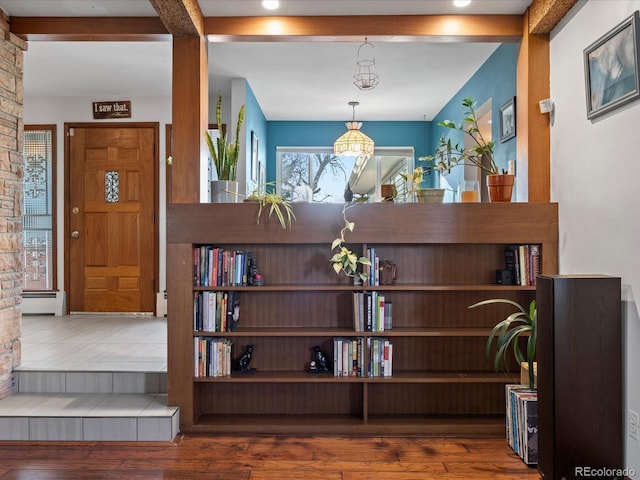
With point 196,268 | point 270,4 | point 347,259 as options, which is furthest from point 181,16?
point 347,259

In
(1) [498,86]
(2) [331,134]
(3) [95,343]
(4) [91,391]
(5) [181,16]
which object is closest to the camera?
(5) [181,16]

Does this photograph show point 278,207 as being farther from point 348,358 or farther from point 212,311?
point 348,358

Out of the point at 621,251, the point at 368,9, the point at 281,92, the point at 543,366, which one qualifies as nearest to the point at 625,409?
the point at 543,366

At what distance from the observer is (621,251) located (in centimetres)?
243

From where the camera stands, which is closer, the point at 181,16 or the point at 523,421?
the point at 523,421

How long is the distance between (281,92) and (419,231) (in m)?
3.36

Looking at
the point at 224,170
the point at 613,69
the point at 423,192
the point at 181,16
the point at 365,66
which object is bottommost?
the point at 423,192

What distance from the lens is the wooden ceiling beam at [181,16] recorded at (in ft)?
9.11

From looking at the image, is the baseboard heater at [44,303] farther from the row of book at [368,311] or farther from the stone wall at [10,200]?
the row of book at [368,311]

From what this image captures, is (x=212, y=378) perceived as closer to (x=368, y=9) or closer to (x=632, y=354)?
(x=632, y=354)

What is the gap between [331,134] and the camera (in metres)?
7.38

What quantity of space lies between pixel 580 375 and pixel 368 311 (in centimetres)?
115

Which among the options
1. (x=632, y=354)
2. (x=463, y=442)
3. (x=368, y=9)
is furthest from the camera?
(x=368, y=9)

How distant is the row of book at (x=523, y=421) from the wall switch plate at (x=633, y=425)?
410 mm
